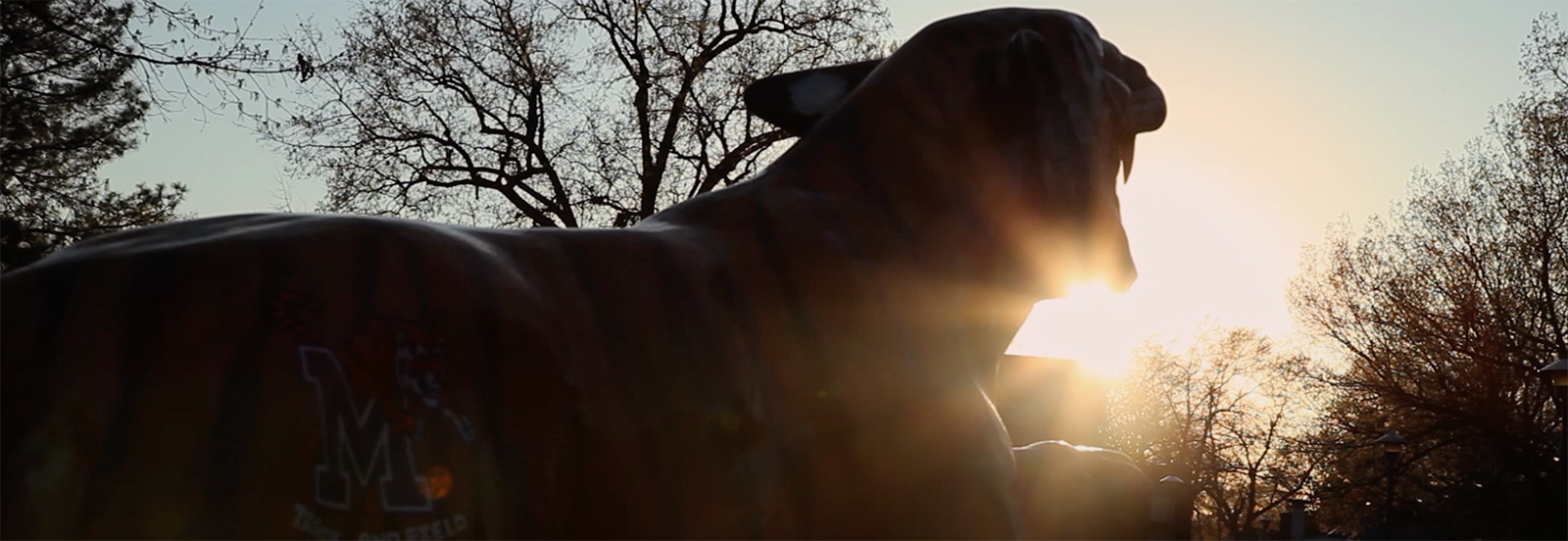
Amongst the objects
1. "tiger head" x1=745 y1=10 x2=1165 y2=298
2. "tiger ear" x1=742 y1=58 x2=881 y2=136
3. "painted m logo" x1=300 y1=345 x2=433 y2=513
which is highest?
"tiger ear" x1=742 y1=58 x2=881 y2=136

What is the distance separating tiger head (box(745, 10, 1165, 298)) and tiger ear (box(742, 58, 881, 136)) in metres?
0.17

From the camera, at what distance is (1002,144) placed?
285cm

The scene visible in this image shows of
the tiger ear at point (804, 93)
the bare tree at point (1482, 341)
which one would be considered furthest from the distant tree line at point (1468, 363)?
the tiger ear at point (804, 93)

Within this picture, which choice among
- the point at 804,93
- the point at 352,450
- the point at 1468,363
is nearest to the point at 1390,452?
the point at 1468,363

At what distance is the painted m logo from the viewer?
1.59 metres

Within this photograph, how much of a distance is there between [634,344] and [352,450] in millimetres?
464

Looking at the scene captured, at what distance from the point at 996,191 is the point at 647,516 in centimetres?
119

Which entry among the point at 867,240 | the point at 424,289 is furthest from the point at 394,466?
the point at 867,240

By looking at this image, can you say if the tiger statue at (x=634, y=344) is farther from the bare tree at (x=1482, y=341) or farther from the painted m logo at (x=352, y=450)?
the bare tree at (x=1482, y=341)

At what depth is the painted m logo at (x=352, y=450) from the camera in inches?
62.5

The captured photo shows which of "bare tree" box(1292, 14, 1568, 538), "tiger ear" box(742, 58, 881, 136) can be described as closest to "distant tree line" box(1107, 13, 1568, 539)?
"bare tree" box(1292, 14, 1568, 538)

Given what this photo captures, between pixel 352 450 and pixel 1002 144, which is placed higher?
pixel 1002 144

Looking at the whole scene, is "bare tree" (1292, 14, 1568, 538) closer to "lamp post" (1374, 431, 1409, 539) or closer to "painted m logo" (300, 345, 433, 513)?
"lamp post" (1374, 431, 1409, 539)

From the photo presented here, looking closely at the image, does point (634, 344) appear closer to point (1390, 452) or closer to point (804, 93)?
point (804, 93)
